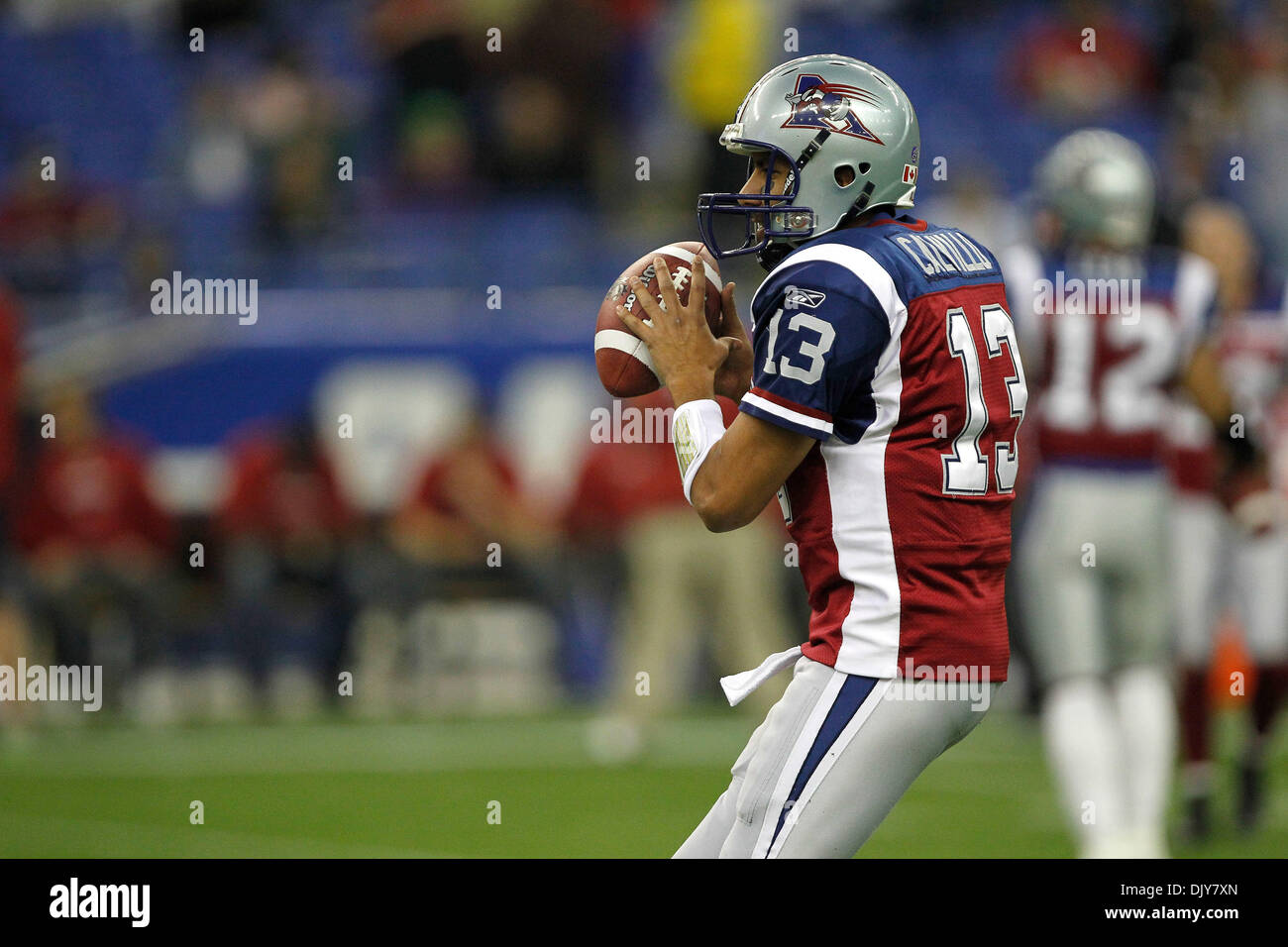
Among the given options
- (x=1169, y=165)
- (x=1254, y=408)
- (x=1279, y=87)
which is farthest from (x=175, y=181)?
(x=1254, y=408)

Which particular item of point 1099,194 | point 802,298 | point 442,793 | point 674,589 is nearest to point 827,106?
point 802,298

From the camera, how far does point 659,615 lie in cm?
962

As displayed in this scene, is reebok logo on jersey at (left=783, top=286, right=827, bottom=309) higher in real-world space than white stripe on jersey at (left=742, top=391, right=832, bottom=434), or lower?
higher

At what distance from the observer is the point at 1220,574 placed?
23.5 feet

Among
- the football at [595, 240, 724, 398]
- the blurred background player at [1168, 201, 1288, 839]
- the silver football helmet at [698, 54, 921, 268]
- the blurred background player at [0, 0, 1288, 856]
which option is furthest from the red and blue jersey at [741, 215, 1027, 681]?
the blurred background player at [0, 0, 1288, 856]

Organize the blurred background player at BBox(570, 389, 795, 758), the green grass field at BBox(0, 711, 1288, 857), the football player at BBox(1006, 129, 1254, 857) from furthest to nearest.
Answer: the blurred background player at BBox(570, 389, 795, 758), the green grass field at BBox(0, 711, 1288, 857), the football player at BBox(1006, 129, 1254, 857)

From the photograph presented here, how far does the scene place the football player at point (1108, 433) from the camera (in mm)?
5438

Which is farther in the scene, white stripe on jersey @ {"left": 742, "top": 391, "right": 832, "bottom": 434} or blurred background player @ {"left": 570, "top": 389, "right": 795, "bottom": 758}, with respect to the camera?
blurred background player @ {"left": 570, "top": 389, "right": 795, "bottom": 758}

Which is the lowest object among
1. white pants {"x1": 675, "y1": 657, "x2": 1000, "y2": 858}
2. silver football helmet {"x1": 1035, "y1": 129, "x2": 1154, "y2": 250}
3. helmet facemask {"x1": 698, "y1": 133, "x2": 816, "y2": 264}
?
white pants {"x1": 675, "y1": 657, "x2": 1000, "y2": 858}

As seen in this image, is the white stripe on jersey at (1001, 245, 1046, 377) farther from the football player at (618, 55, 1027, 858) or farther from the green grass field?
the football player at (618, 55, 1027, 858)

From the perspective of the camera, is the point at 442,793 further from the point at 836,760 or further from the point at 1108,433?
the point at 836,760

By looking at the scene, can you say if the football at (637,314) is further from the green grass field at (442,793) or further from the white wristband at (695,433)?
the green grass field at (442,793)

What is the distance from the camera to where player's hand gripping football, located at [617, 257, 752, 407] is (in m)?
3.45

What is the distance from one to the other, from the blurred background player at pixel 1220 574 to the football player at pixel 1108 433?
1052 millimetres
